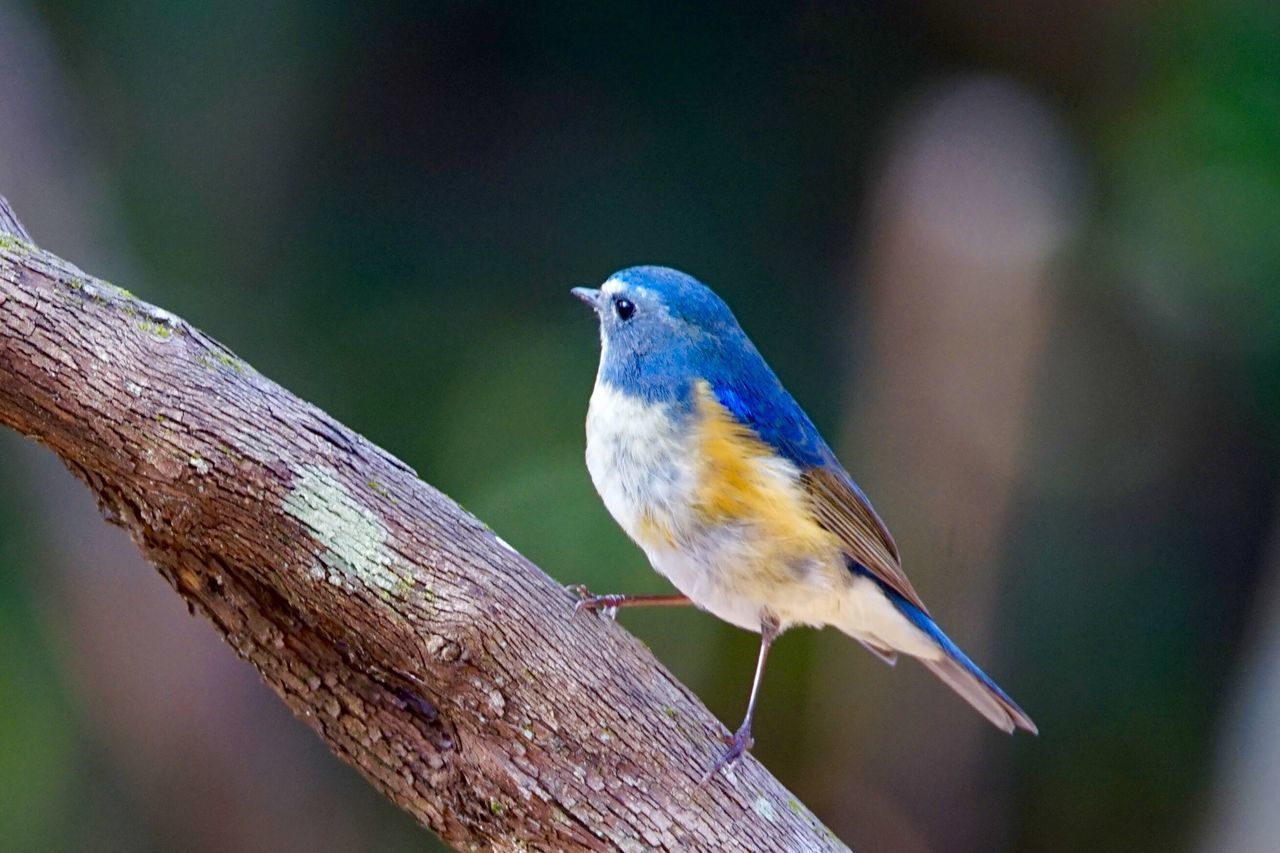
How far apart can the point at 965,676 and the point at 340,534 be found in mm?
1651

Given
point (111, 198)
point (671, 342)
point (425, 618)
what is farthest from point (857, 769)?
point (111, 198)

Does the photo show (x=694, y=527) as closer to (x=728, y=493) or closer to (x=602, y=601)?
(x=728, y=493)

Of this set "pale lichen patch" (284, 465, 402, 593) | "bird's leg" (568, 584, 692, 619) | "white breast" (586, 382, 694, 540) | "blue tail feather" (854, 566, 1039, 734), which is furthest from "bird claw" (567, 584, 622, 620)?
"blue tail feather" (854, 566, 1039, 734)

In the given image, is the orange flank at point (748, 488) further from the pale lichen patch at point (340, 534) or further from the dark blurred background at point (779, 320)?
the dark blurred background at point (779, 320)

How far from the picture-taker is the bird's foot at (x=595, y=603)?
2.67m

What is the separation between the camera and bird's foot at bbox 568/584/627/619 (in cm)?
267

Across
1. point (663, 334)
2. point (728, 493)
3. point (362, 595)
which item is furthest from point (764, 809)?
point (663, 334)

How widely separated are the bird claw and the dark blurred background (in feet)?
7.87

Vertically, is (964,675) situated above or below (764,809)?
above

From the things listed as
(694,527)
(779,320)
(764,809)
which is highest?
(779,320)

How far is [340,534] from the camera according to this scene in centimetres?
247

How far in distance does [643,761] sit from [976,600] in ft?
10.2

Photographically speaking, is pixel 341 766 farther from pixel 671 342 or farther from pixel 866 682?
pixel 671 342

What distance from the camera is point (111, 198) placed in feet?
18.5
